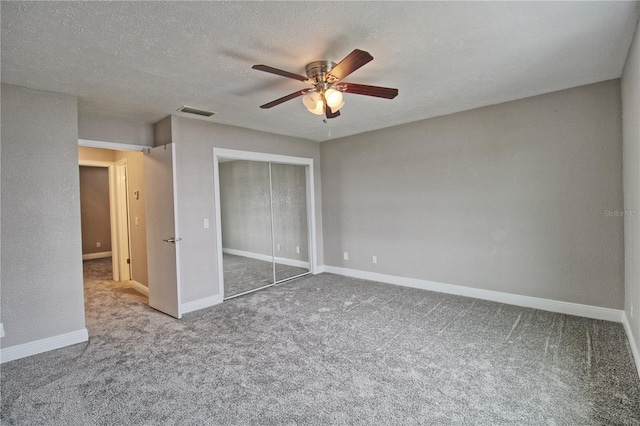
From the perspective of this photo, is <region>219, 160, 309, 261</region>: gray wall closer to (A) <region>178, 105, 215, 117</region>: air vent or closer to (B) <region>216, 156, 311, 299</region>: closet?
(B) <region>216, 156, 311, 299</region>: closet

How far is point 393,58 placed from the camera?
251 centimetres

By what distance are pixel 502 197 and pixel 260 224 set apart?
3454mm

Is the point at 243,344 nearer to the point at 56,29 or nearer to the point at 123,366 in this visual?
the point at 123,366

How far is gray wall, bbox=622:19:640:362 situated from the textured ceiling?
0.23 meters

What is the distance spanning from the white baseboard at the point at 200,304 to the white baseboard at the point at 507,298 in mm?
2344

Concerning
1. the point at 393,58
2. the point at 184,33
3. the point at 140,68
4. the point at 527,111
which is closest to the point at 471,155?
the point at 527,111

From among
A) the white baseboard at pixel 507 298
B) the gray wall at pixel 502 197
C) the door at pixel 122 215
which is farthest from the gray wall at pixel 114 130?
the white baseboard at pixel 507 298

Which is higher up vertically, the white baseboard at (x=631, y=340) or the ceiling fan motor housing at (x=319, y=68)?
the ceiling fan motor housing at (x=319, y=68)

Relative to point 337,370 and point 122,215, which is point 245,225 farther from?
point 337,370

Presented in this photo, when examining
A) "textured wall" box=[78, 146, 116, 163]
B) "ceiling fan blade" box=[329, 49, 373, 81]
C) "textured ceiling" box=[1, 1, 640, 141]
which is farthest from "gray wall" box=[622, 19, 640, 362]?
"textured wall" box=[78, 146, 116, 163]

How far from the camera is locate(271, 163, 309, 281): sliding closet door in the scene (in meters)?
5.15

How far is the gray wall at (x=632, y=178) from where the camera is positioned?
2.25 m

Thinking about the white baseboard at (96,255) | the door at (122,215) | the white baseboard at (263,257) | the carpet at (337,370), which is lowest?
the carpet at (337,370)

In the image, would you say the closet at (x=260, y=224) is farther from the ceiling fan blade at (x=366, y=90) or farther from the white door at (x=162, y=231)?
the ceiling fan blade at (x=366, y=90)
